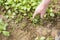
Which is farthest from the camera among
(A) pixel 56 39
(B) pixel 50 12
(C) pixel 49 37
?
(B) pixel 50 12

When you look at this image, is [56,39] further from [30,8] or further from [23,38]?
[30,8]

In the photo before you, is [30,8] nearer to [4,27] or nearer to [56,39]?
[4,27]

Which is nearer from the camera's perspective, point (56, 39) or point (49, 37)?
point (56, 39)

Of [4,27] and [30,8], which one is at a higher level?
[30,8]

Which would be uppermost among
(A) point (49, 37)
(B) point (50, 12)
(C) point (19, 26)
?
(B) point (50, 12)

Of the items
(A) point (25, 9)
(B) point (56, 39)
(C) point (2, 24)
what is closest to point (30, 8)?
(A) point (25, 9)

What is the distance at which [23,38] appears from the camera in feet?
8.35

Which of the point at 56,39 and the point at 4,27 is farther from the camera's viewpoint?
the point at 4,27

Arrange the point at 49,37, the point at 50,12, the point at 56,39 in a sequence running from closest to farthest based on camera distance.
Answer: the point at 56,39
the point at 49,37
the point at 50,12

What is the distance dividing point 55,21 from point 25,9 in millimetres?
492

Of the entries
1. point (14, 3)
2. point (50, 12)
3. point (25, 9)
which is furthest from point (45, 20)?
point (14, 3)

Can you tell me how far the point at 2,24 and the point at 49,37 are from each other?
710 millimetres

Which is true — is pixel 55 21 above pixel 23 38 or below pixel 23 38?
above

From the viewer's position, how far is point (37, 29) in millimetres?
2615
